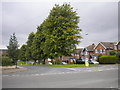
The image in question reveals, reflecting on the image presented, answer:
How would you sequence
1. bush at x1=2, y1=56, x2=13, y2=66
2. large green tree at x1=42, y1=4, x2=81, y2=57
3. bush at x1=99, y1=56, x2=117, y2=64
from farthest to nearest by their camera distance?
bush at x1=99, y1=56, x2=117, y2=64 < large green tree at x1=42, y1=4, x2=81, y2=57 < bush at x1=2, y1=56, x2=13, y2=66

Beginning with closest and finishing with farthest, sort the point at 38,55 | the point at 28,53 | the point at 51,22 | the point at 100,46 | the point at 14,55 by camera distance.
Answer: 1. the point at 14,55
2. the point at 51,22
3. the point at 38,55
4. the point at 28,53
5. the point at 100,46

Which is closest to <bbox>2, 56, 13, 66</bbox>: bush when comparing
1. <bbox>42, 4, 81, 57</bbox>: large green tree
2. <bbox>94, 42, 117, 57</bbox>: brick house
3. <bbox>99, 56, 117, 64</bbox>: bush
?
<bbox>42, 4, 81, 57</bbox>: large green tree

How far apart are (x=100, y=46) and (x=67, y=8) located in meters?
29.3

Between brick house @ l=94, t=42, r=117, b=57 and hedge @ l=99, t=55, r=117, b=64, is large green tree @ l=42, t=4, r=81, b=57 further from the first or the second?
brick house @ l=94, t=42, r=117, b=57

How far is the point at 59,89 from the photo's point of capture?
765 cm

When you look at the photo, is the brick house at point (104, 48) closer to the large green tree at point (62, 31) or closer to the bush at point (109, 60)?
the bush at point (109, 60)

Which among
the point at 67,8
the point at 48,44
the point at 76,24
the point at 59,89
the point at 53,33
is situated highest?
the point at 67,8

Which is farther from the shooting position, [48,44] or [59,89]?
[48,44]

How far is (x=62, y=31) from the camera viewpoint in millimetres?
33125


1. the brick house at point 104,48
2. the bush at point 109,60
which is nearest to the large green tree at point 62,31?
the bush at point 109,60

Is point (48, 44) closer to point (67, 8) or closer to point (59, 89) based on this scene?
point (67, 8)

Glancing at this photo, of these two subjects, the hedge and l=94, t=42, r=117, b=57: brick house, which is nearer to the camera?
the hedge

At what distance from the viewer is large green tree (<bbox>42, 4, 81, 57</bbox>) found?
32594 millimetres

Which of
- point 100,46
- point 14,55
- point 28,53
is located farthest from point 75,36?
point 100,46
